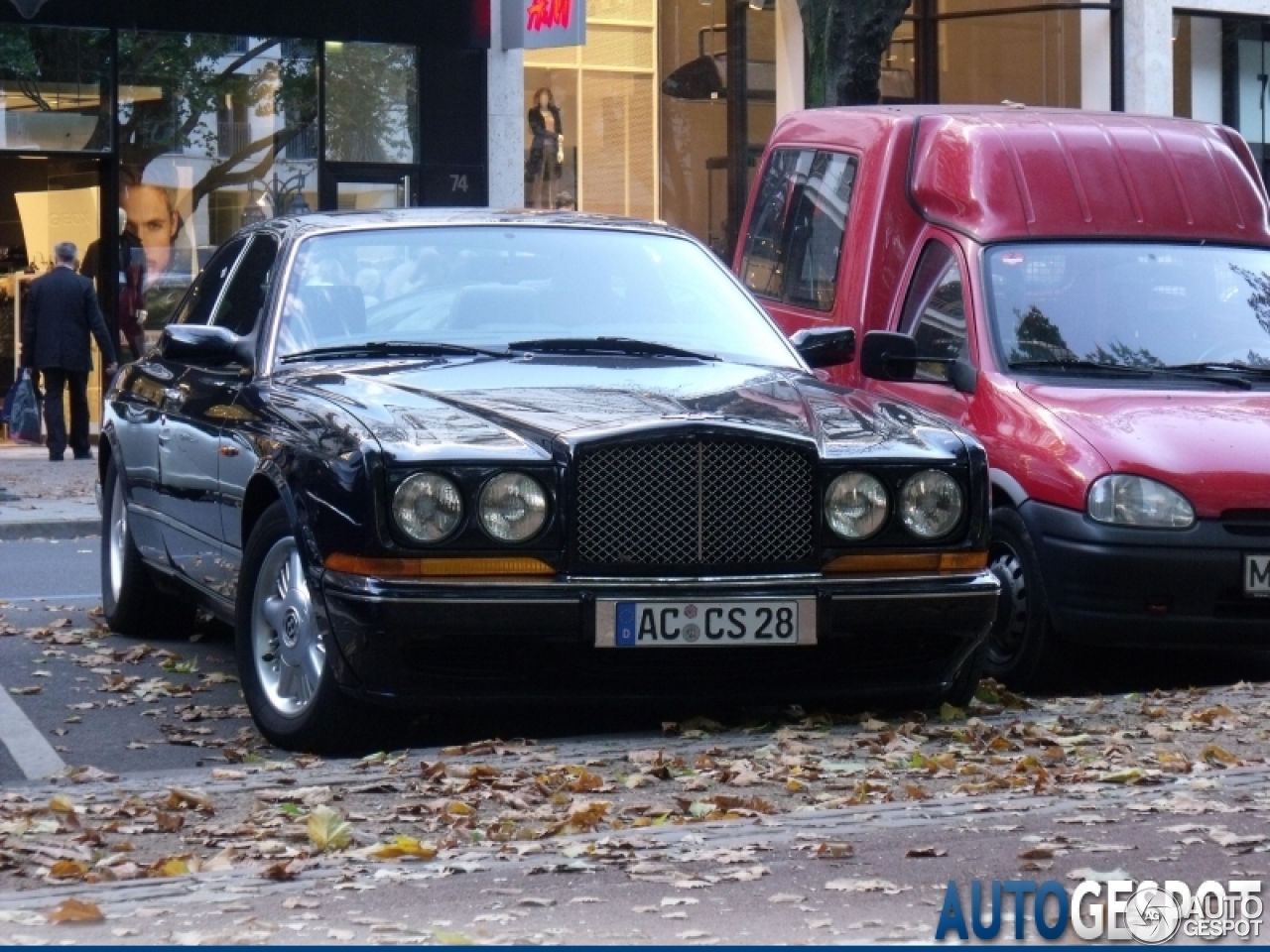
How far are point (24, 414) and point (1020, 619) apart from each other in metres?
14.1

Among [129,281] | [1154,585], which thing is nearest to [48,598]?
[1154,585]

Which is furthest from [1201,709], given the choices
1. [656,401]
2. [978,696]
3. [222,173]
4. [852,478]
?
[222,173]

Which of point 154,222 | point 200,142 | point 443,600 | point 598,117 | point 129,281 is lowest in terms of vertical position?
point 443,600

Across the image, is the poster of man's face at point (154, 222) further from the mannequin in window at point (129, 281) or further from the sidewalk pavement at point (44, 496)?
the sidewalk pavement at point (44, 496)

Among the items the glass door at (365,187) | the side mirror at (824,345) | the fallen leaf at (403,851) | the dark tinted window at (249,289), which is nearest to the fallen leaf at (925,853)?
the fallen leaf at (403,851)

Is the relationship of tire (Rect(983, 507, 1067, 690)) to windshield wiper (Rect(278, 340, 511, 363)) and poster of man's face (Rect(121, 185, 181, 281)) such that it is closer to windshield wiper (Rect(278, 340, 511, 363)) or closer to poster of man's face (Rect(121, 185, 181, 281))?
windshield wiper (Rect(278, 340, 511, 363))

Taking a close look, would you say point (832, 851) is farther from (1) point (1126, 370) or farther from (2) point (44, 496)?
(2) point (44, 496)

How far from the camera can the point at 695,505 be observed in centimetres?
669

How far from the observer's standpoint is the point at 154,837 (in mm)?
5617

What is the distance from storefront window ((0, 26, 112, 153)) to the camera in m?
21.3

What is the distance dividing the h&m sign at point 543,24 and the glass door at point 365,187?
1739mm

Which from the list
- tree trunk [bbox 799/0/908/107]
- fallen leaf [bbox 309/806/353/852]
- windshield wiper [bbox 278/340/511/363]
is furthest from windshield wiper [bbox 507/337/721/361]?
tree trunk [bbox 799/0/908/107]

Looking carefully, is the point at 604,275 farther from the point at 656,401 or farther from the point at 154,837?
the point at 154,837

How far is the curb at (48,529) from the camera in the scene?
49.9 feet
